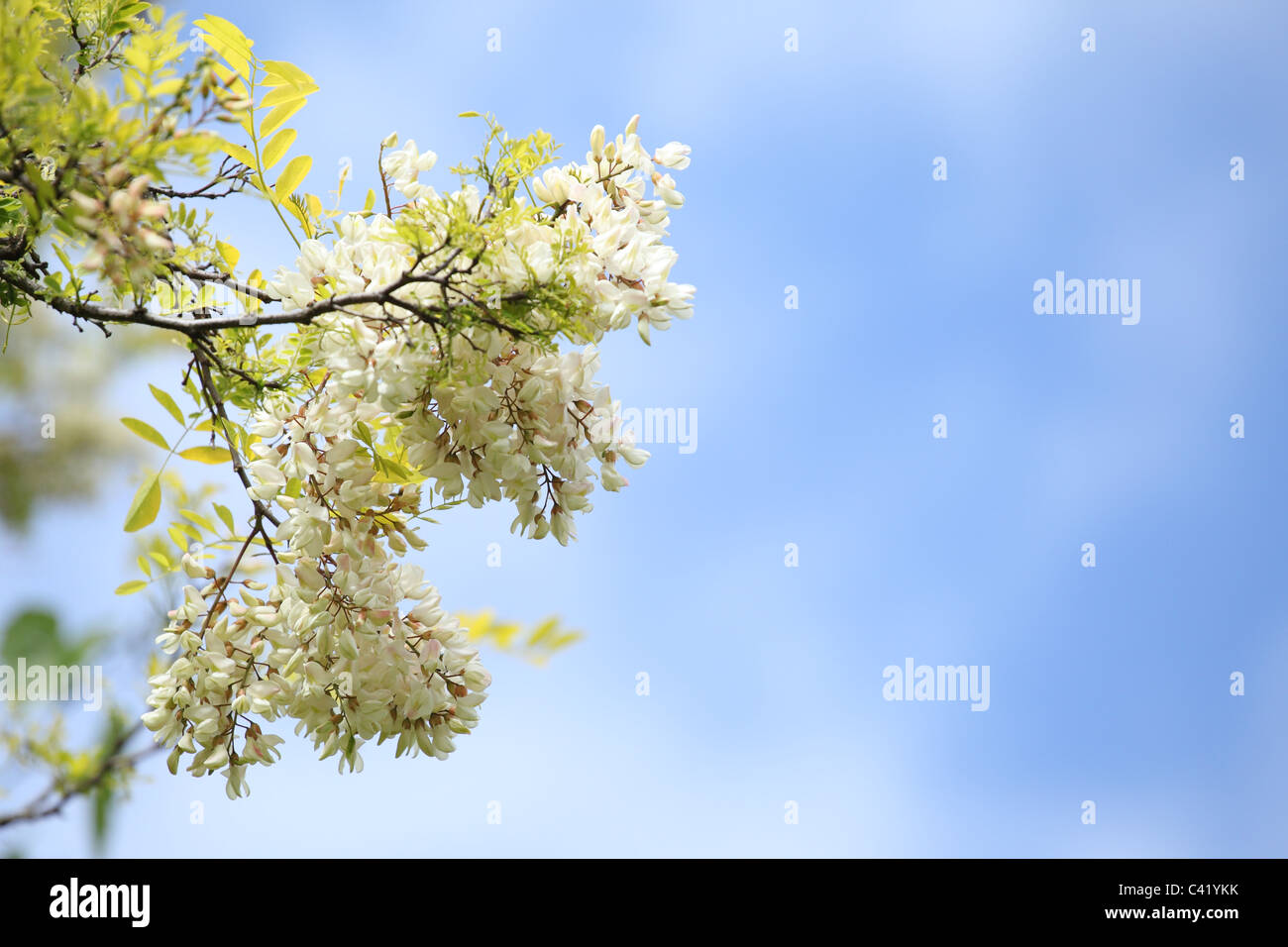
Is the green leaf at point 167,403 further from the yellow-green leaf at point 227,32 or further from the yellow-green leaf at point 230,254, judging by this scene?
the yellow-green leaf at point 227,32

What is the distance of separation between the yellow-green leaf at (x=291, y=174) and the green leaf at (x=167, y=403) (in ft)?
0.78

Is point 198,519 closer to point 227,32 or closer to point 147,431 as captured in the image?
point 147,431

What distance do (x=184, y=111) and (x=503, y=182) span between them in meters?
0.28

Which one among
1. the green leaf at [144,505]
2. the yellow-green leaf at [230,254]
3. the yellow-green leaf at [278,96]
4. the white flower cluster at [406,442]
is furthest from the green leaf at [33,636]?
the yellow-green leaf at [278,96]

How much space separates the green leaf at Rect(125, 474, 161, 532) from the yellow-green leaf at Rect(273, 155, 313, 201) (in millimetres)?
322

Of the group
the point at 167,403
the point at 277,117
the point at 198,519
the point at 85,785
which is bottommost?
the point at 85,785

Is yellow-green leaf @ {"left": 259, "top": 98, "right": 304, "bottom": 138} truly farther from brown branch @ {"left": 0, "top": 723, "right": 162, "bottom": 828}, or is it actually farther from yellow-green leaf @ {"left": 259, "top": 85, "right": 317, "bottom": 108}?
brown branch @ {"left": 0, "top": 723, "right": 162, "bottom": 828}

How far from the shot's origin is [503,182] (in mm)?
848

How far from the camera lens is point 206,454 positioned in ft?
3.53

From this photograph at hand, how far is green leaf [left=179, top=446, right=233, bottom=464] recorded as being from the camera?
1.07 meters

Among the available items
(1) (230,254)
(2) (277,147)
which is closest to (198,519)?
(1) (230,254)

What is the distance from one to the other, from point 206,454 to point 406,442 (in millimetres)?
332

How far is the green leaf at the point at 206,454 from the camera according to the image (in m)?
1.07

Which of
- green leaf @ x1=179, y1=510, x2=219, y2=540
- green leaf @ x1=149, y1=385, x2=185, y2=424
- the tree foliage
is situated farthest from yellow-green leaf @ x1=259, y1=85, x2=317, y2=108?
green leaf @ x1=179, y1=510, x2=219, y2=540
